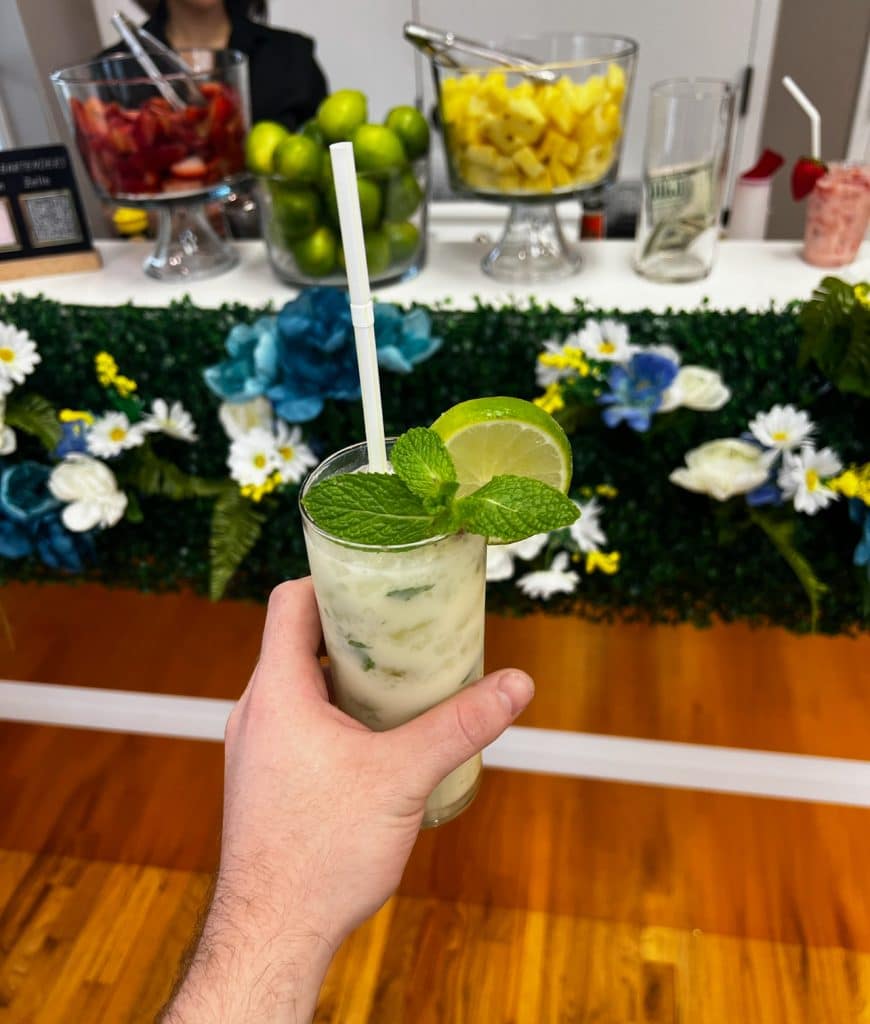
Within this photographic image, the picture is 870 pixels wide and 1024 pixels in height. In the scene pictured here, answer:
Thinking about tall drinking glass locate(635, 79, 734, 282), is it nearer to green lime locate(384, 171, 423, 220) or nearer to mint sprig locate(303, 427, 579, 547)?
green lime locate(384, 171, 423, 220)

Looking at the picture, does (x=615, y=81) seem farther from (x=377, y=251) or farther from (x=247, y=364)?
(x=247, y=364)

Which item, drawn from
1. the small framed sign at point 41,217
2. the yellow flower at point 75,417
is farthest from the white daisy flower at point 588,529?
the small framed sign at point 41,217

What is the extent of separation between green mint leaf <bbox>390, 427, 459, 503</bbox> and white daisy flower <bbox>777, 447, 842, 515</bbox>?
2.79 ft

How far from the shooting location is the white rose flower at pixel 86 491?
157 cm

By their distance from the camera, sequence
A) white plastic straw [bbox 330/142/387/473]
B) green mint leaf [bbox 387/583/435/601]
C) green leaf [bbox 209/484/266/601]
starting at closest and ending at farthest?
white plastic straw [bbox 330/142/387/473], green mint leaf [bbox 387/583/435/601], green leaf [bbox 209/484/266/601]

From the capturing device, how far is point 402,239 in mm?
1406

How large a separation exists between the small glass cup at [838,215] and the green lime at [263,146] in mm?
884

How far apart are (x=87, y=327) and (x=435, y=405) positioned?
628 millimetres

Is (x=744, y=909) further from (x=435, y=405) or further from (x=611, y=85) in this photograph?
(x=611, y=85)

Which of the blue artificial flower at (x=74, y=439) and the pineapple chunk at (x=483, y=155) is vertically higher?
the pineapple chunk at (x=483, y=155)

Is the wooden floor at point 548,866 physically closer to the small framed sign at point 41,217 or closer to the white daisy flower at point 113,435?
the white daisy flower at point 113,435

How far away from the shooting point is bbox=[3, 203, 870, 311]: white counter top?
1377 millimetres

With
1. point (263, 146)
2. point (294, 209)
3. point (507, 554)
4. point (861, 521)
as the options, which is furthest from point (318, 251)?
point (861, 521)

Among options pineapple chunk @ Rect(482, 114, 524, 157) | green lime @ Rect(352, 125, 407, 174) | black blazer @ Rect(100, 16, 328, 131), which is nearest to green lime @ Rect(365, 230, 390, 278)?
green lime @ Rect(352, 125, 407, 174)
